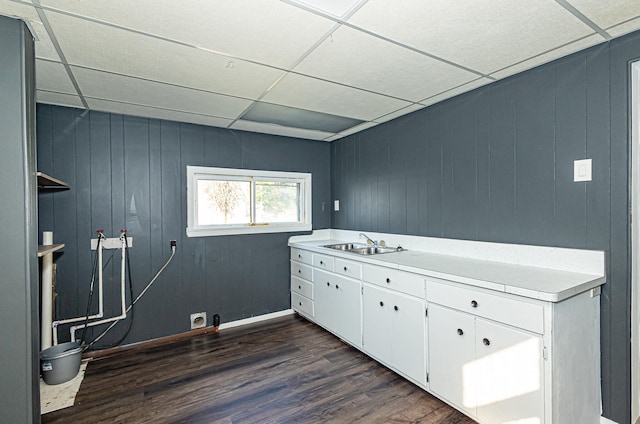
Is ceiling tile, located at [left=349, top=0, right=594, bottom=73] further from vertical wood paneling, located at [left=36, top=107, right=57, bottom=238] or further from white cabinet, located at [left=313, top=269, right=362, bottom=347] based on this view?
vertical wood paneling, located at [left=36, top=107, right=57, bottom=238]

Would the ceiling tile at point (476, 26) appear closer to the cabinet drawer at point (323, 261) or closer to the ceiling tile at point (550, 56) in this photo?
the ceiling tile at point (550, 56)

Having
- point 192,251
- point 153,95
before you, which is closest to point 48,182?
point 153,95

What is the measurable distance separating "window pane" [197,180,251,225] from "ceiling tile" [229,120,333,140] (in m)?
0.64

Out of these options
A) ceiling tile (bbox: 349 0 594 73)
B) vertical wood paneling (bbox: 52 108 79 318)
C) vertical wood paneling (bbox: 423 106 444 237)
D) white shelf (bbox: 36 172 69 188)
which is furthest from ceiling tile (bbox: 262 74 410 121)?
vertical wood paneling (bbox: 52 108 79 318)

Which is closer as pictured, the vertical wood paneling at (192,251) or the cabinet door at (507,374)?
the cabinet door at (507,374)

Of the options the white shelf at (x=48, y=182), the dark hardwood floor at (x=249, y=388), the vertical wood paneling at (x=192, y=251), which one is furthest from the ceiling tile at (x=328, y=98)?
the dark hardwood floor at (x=249, y=388)

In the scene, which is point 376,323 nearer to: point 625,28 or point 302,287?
point 302,287

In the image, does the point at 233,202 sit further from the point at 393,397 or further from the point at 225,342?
the point at 393,397

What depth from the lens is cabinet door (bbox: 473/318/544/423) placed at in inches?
64.0

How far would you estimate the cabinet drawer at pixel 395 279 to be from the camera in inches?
88.6

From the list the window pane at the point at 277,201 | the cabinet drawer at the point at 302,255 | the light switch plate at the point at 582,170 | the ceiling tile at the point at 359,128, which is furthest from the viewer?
the window pane at the point at 277,201

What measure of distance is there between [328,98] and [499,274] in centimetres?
185

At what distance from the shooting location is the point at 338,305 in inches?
123

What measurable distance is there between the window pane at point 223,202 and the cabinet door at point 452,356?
240 cm
